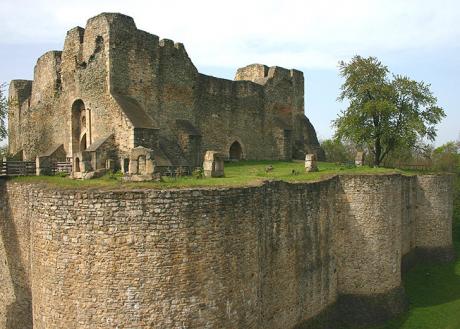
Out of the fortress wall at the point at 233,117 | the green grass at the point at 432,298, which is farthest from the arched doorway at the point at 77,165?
the green grass at the point at 432,298

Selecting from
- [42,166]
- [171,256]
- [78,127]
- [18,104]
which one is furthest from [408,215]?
[18,104]

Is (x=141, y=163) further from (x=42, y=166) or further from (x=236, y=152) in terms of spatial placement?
(x=236, y=152)

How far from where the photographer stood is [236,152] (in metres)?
28.2

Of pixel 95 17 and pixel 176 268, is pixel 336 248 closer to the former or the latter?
pixel 176 268

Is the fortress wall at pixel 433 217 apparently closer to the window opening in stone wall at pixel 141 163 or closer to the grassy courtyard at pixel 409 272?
the grassy courtyard at pixel 409 272

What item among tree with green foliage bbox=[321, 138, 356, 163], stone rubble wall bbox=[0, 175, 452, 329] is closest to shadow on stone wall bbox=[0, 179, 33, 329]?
stone rubble wall bbox=[0, 175, 452, 329]

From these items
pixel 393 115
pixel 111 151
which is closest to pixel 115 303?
pixel 111 151

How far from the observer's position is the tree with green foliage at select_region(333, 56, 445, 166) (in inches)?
1195

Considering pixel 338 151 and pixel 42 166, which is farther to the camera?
pixel 338 151

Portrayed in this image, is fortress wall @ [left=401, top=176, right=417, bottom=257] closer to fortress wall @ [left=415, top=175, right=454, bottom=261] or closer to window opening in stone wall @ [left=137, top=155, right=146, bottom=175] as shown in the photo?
fortress wall @ [left=415, top=175, right=454, bottom=261]

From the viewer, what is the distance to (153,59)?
21672mm

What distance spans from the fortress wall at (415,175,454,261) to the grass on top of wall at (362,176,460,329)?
106cm

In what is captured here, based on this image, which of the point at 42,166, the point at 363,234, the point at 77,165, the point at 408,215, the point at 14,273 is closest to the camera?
the point at 77,165

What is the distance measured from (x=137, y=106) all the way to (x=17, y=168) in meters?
5.77
